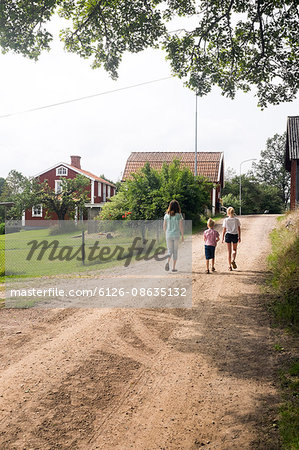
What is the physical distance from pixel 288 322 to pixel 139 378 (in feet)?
10.1

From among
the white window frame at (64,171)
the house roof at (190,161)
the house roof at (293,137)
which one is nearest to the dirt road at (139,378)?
the house roof at (293,137)

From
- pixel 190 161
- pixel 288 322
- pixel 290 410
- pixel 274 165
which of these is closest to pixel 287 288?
pixel 288 322

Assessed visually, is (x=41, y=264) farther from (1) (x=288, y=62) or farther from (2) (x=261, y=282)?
(1) (x=288, y=62)

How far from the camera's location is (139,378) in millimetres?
4605

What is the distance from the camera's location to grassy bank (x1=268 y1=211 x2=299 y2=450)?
3.52 metres

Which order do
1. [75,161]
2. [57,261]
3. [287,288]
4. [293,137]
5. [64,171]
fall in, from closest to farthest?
[287,288] → [57,261] → [293,137] → [64,171] → [75,161]

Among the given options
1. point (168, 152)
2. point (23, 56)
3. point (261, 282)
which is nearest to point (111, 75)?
point (23, 56)

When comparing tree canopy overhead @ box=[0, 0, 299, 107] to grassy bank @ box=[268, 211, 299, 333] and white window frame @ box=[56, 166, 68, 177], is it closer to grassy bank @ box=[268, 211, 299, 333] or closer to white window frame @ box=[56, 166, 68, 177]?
grassy bank @ box=[268, 211, 299, 333]

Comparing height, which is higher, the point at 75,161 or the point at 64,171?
the point at 75,161

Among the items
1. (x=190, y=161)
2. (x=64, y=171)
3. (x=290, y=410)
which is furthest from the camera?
(x=64, y=171)

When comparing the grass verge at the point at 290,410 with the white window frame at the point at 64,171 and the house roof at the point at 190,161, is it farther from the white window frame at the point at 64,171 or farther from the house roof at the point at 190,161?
the white window frame at the point at 64,171

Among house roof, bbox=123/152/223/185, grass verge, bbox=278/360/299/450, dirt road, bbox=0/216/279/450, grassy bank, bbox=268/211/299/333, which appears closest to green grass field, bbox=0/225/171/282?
dirt road, bbox=0/216/279/450

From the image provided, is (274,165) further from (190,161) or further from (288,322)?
(288,322)

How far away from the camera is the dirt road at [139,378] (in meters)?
3.55
